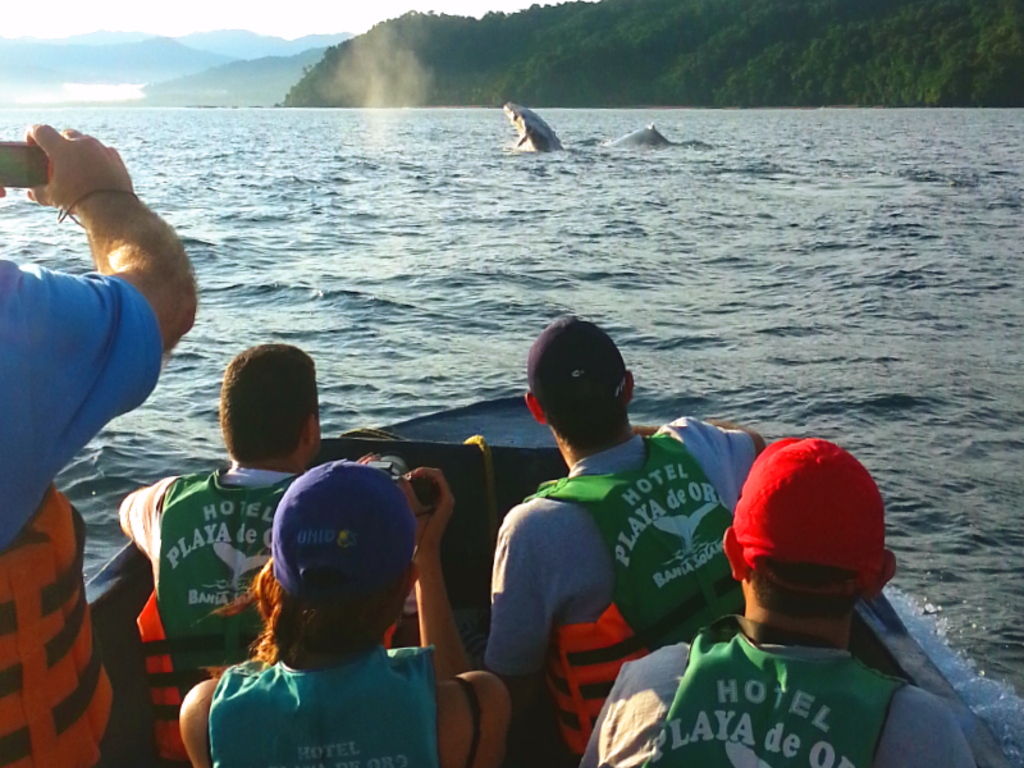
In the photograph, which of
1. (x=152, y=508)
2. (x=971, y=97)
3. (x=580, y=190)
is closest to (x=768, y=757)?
(x=152, y=508)

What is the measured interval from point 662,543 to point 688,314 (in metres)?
10.5

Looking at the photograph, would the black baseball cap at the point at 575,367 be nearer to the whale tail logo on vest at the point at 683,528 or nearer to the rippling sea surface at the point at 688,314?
the whale tail logo on vest at the point at 683,528

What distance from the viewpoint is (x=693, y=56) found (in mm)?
124438

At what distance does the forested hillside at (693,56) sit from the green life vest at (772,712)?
103655 millimetres

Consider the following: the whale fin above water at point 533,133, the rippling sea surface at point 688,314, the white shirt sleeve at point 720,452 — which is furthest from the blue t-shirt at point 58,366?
the whale fin above water at point 533,133

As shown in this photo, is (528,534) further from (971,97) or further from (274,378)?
(971,97)

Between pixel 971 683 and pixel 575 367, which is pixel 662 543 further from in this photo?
pixel 971 683

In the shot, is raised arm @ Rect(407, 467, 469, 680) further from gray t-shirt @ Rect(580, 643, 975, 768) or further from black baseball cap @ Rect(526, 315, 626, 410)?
gray t-shirt @ Rect(580, 643, 975, 768)

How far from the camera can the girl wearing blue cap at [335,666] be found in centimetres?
221

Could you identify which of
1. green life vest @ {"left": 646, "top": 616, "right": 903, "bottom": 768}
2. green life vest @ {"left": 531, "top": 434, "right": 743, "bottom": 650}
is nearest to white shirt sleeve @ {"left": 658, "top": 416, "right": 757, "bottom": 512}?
green life vest @ {"left": 531, "top": 434, "right": 743, "bottom": 650}

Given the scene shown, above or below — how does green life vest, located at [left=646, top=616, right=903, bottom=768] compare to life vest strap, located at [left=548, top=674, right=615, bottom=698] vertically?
above

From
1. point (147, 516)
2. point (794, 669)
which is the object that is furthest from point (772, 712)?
point (147, 516)

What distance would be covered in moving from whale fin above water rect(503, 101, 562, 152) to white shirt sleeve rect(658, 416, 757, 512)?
40932 mm

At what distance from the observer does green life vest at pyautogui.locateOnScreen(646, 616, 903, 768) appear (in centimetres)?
206
